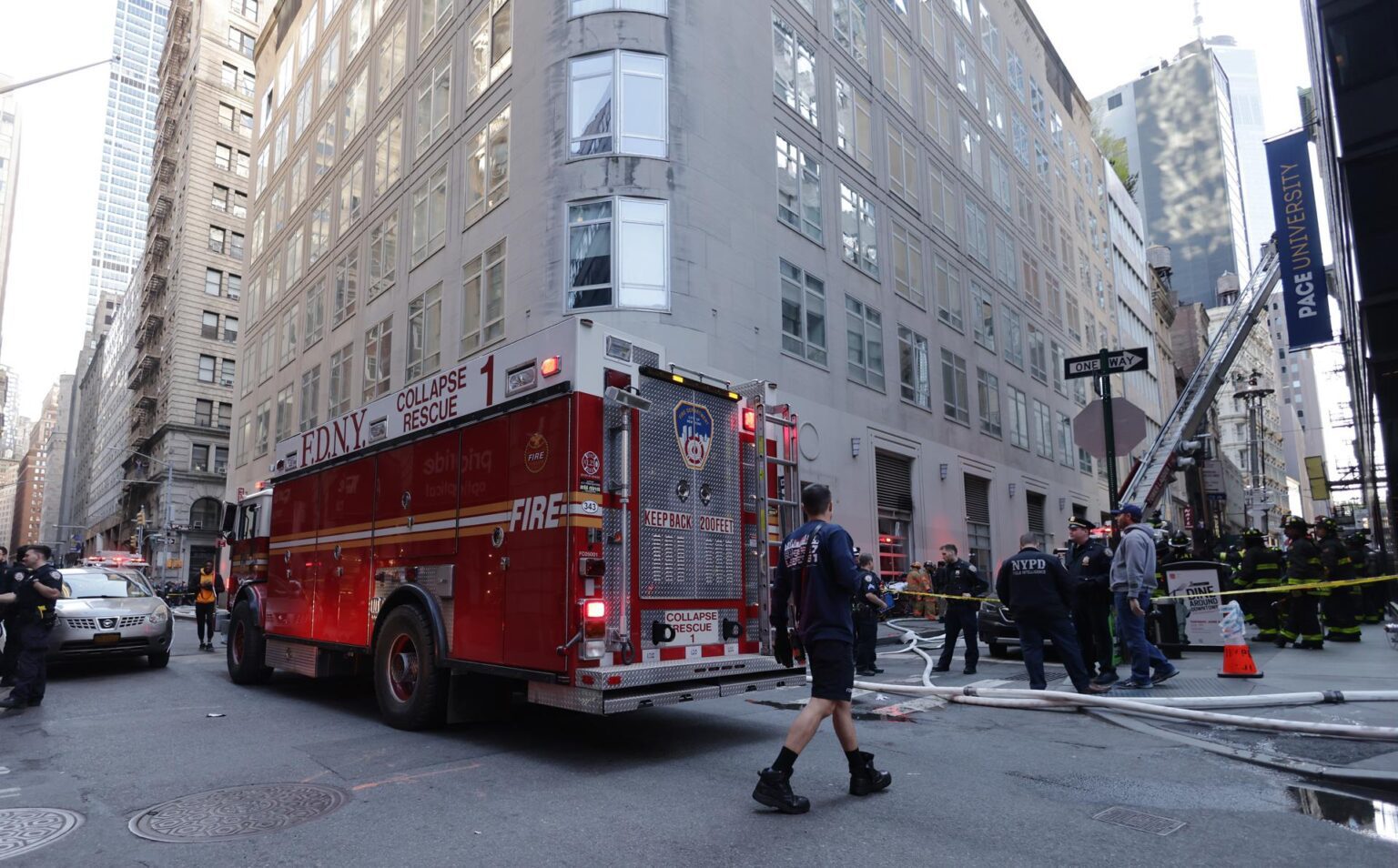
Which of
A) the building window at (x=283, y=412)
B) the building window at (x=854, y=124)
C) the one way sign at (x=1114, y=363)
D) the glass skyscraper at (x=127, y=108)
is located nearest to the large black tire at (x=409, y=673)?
the one way sign at (x=1114, y=363)

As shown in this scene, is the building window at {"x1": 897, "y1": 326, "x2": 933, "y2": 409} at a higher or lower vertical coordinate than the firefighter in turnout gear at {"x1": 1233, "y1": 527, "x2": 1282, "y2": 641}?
higher

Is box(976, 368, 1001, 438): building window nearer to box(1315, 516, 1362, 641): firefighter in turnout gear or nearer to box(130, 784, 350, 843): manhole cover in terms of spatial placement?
box(1315, 516, 1362, 641): firefighter in turnout gear

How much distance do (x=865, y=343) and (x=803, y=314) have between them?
11.1ft

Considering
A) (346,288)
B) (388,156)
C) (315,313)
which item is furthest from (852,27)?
(315,313)

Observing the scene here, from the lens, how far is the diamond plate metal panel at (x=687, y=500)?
22.4 ft

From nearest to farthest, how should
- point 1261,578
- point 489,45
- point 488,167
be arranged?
point 1261,578 < point 488,167 < point 489,45

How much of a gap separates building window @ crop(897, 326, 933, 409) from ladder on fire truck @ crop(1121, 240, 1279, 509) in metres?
6.66

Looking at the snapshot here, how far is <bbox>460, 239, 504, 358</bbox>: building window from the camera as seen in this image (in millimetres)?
20438

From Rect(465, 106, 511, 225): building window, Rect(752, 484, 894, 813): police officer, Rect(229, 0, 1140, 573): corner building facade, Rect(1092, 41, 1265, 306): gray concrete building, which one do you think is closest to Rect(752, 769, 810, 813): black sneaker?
Rect(752, 484, 894, 813): police officer

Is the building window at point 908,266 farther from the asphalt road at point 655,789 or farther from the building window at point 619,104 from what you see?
the asphalt road at point 655,789

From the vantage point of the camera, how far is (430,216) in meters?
24.1

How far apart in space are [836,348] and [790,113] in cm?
622

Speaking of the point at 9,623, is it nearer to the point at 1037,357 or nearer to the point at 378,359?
the point at 378,359

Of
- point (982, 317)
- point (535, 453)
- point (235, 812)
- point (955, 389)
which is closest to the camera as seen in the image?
point (235, 812)
